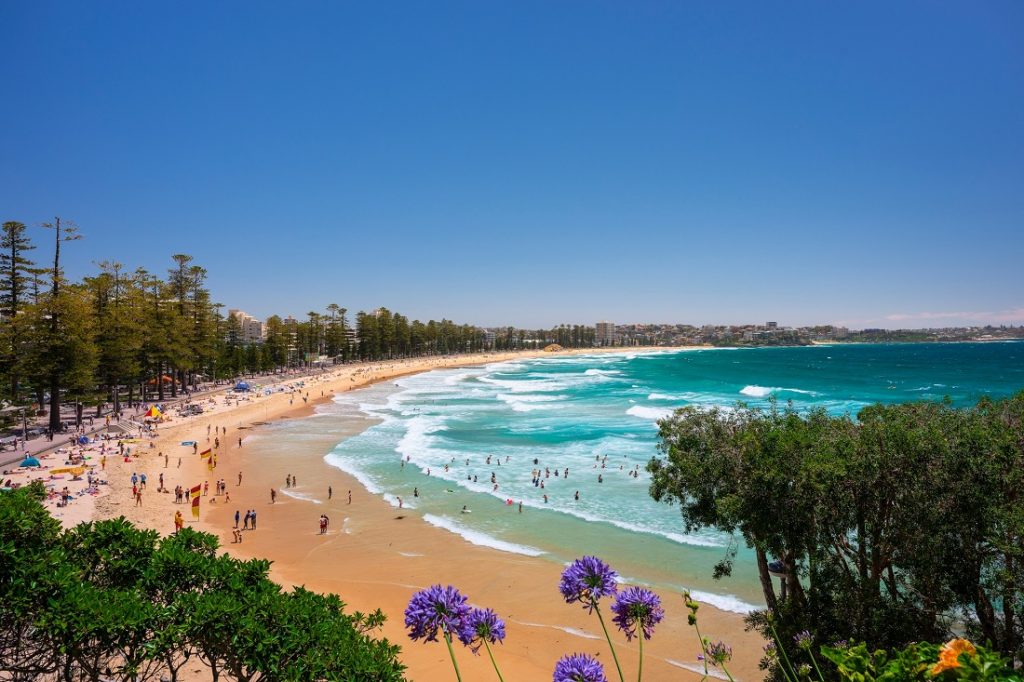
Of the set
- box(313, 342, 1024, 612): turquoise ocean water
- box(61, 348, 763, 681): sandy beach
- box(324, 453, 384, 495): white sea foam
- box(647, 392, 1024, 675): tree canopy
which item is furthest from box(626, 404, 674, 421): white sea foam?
box(647, 392, 1024, 675): tree canopy

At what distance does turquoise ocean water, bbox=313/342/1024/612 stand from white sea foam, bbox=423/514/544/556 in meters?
0.07

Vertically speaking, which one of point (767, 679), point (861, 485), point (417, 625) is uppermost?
point (417, 625)

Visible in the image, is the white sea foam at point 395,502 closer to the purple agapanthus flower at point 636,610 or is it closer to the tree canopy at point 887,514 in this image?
the tree canopy at point 887,514

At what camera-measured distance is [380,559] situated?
1571cm

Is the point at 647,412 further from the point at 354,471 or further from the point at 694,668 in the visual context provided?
the point at 694,668

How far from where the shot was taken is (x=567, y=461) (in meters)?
27.8

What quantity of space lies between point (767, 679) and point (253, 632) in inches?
265

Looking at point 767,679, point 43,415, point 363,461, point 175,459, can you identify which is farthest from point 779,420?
point 43,415

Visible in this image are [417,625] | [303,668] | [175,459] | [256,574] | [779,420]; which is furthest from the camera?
[175,459]

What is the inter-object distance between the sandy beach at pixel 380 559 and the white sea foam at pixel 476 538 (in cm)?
33

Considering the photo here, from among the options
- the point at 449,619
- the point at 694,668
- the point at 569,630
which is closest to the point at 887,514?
the point at 694,668

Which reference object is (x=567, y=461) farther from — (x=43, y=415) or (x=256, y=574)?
(x=43, y=415)

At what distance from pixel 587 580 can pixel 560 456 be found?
2642 cm

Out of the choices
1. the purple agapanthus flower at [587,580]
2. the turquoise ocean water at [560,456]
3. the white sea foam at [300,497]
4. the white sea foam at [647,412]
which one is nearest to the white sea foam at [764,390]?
the turquoise ocean water at [560,456]
